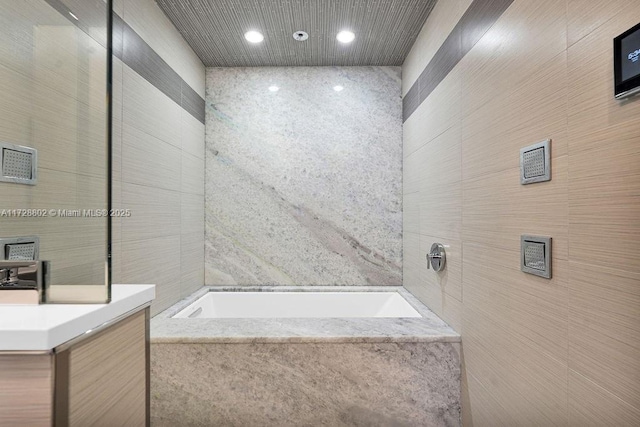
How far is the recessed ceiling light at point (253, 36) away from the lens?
7.79 feet

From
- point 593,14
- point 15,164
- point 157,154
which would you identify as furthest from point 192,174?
point 593,14

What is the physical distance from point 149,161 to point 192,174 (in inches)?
24.7

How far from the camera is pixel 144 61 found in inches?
75.4

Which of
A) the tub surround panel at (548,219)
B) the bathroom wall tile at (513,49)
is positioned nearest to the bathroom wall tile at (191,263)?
the tub surround panel at (548,219)

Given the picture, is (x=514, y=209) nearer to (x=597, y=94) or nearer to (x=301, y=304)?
(x=597, y=94)

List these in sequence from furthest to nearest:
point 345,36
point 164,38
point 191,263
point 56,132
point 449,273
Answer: point 191,263 → point 345,36 → point 164,38 → point 449,273 → point 56,132

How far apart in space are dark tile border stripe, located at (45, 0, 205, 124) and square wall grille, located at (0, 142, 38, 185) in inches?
15.9

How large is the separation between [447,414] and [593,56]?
1592mm

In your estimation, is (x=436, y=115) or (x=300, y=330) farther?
(x=436, y=115)

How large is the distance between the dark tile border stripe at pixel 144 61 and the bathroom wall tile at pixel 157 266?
3.07ft

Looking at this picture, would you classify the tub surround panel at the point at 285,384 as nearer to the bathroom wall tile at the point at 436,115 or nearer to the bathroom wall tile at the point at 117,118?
the bathroom wall tile at the point at 117,118

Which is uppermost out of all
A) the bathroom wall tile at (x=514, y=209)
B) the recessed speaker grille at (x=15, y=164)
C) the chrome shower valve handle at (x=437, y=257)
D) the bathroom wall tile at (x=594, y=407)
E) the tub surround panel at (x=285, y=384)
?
the recessed speaker grille at (x=15, y=164)

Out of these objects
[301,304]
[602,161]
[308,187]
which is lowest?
[301,304]

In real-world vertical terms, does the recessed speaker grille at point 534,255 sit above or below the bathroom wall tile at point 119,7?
below
